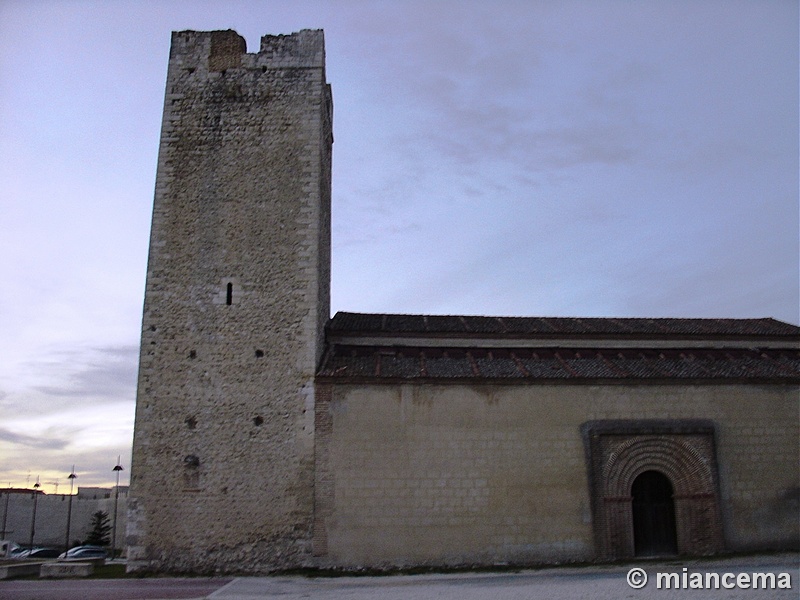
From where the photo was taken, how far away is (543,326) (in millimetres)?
17719

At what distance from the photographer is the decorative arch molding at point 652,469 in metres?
14.0

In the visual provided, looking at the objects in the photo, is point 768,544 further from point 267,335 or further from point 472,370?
point 267,335

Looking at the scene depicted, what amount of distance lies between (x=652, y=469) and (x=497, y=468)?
11.6 feet

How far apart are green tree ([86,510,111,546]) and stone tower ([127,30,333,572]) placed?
2355cm

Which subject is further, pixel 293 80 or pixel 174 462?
pixel 293 80

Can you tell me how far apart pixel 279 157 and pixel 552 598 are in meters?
11.1

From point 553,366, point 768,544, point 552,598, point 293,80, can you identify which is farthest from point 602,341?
point 293,80

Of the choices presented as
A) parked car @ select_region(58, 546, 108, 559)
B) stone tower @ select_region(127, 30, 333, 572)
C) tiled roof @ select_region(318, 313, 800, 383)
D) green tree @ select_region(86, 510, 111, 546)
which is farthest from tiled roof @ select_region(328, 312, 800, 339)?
green tree @ select_region(86, 510, 111, 546)

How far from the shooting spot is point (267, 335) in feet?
47.8

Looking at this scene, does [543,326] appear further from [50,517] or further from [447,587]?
[50,517]

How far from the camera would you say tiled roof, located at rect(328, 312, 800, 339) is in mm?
16906

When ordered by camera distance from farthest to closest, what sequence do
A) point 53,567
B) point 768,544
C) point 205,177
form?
point 205,177 < point 768,544 < point 53,567

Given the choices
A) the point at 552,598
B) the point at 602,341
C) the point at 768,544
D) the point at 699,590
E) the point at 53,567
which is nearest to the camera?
the point at 552,598

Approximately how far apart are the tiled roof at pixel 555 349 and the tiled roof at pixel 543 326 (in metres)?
0.03
